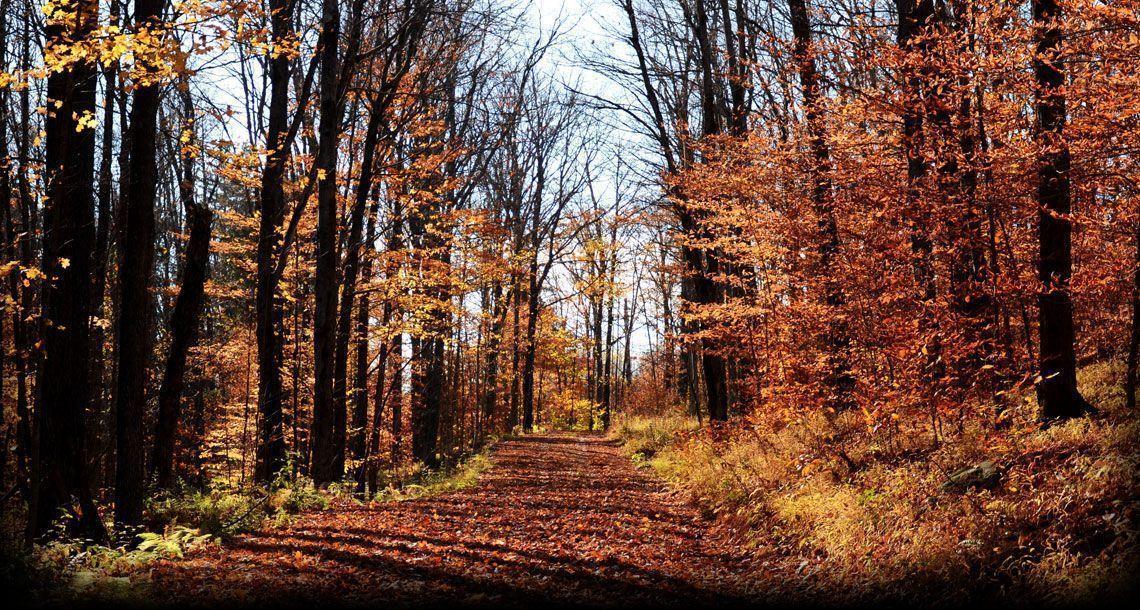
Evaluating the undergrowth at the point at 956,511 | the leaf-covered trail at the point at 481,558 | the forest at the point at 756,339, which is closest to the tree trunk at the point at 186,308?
the forest at the point at 756,339

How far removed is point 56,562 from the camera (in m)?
5.51

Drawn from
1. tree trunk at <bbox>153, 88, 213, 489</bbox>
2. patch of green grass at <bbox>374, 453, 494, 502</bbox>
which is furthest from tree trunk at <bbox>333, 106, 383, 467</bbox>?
tree trunk at <bbox>153, 88, 213, 489</bbox>

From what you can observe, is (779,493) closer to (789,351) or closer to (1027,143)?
(789,351)

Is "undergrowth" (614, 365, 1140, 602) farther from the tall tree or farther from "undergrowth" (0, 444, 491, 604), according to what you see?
the tall tree

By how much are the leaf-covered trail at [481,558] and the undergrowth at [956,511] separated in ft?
2.45

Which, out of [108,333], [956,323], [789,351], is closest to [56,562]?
[956,323]

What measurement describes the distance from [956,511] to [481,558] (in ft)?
14.0

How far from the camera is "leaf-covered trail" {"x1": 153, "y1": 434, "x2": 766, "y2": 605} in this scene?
18.2 feet

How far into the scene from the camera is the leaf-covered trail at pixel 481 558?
554 cm

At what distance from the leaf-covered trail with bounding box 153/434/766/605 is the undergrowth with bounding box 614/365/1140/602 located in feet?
2.45

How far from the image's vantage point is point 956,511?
218 inches

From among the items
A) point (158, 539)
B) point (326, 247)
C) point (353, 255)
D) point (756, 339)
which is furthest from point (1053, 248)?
point (353, 255)

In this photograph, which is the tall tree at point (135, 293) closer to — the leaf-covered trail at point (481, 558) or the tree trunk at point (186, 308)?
the tree trunk at point (186, 308)

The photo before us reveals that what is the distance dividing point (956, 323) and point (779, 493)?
281 cm
